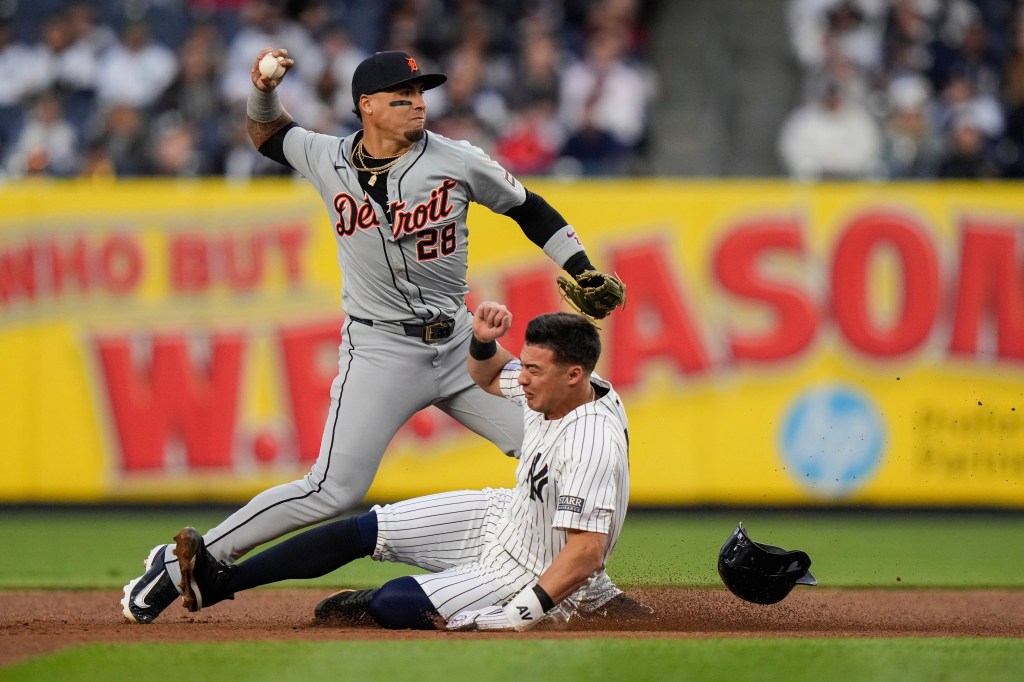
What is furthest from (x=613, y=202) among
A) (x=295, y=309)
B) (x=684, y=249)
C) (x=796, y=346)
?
(x=295, y=309)

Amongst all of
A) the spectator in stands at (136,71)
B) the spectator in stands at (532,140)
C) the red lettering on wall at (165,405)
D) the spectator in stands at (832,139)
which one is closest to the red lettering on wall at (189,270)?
the red lettering on wall at (165,405)

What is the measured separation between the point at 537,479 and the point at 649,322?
491 centimetres

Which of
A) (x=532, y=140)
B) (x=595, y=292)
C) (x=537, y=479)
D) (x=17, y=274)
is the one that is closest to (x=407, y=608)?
(x=537, y=479)

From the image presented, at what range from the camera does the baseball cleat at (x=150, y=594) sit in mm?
5426

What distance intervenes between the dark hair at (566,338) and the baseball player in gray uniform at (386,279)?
515mm

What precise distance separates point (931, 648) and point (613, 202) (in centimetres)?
560

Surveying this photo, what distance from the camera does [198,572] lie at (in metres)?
5.36

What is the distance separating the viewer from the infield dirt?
5066 mm

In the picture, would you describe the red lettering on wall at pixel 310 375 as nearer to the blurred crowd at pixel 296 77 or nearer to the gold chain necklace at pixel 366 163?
the blurred crowd at pixel 296 77

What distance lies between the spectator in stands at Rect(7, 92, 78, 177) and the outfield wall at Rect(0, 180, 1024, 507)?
5.34 feet

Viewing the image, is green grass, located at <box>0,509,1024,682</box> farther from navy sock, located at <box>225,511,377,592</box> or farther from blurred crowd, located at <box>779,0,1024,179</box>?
blurred crowd, located at <box>779,0,1024,179</box>

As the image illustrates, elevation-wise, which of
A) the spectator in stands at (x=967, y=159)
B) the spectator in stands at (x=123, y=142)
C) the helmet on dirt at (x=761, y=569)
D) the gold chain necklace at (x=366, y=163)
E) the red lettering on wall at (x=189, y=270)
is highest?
the spectator in stands at (x=123, y=142)

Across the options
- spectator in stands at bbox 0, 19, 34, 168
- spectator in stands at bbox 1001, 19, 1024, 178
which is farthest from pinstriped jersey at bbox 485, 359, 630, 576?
spectator in stands at bbox 0, 19, 34, 168

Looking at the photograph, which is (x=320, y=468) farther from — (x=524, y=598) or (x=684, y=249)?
(x=684, y=249)
